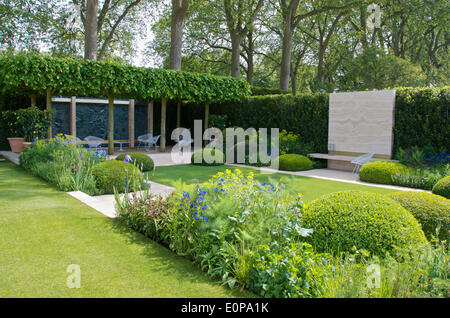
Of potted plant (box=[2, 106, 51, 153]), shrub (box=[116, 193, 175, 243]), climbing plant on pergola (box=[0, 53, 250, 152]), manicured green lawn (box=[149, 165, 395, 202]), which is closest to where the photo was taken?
shrub (box=[116, 193, 175, 243])

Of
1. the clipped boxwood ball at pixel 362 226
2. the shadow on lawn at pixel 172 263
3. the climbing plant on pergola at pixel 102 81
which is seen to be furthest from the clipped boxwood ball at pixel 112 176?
the climbing plant on pergola at pixel 102 81

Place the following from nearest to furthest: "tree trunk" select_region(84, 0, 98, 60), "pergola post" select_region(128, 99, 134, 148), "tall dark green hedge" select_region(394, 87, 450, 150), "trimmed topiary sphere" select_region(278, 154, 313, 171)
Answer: "tall dark green hedge" select_region(394, 87, 450, 150)
"trimmed topiary sphere" select_region(278, 154, 313, 171)
"tree trunk" select_region(84, 0, 98, 60)
"pergola post" select_region(128, 99, 134, 148)

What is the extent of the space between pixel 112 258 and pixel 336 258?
231cm

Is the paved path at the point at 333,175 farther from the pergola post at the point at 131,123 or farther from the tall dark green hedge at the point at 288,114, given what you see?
the pergola post at the point at 131,123

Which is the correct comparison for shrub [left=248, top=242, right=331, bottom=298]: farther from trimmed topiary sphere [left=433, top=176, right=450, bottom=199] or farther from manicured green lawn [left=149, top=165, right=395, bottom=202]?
trimmed topiary sphere [left=433, top=176, right=450, bottom=199]

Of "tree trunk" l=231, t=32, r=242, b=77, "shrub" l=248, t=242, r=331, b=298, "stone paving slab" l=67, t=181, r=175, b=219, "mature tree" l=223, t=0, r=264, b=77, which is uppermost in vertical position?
"mature tree" l=223, t=0, r=264, b=77

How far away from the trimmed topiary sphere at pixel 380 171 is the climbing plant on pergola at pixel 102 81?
7988 mm

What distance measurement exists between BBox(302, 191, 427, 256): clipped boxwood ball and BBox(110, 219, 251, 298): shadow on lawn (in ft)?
3.40

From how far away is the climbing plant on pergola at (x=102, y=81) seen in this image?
11281mm

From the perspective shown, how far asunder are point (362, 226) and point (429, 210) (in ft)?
4.81

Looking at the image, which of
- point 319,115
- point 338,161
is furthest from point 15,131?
point 338,161

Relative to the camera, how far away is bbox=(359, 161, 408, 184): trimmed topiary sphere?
30.3ft

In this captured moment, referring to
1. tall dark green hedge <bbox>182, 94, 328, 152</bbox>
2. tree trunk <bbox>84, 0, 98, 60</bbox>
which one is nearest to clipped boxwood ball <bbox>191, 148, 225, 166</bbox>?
tall dark green hedge <bbox>182, 94, 328, 152</bbox>

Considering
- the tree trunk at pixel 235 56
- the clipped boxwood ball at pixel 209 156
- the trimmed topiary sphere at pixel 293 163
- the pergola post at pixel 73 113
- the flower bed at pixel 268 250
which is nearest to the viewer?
the flower bed at pixel 268 250
